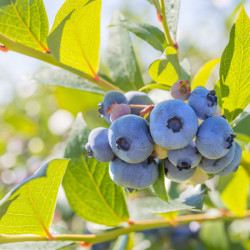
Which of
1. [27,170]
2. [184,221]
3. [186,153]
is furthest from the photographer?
[27,170]

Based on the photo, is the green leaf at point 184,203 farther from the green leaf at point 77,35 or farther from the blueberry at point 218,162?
the green leaf at point 77,35

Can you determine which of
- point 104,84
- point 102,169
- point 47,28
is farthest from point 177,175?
point 47,28

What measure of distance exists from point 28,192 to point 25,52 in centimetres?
46

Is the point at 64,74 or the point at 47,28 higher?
the point at 47,28

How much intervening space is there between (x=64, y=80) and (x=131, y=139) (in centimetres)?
71

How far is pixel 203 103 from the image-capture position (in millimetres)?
876

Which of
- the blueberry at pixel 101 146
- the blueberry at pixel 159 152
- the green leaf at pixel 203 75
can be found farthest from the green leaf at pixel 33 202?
the green leaf at pixel 203 75

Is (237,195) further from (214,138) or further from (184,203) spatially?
(214,138)

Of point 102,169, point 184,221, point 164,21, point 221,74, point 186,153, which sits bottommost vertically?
point 184,221

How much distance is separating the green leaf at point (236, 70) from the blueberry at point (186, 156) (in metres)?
0.20

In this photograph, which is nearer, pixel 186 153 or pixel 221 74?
pixel 186 153

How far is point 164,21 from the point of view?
1.16m

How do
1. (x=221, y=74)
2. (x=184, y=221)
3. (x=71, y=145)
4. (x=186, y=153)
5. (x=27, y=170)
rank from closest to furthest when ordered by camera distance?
(x=186, y=153), (x=221, y=74), (x=71, y=145), (x=184, y=221), (x=27, y=170)

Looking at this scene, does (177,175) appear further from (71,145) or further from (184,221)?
(184,221)
